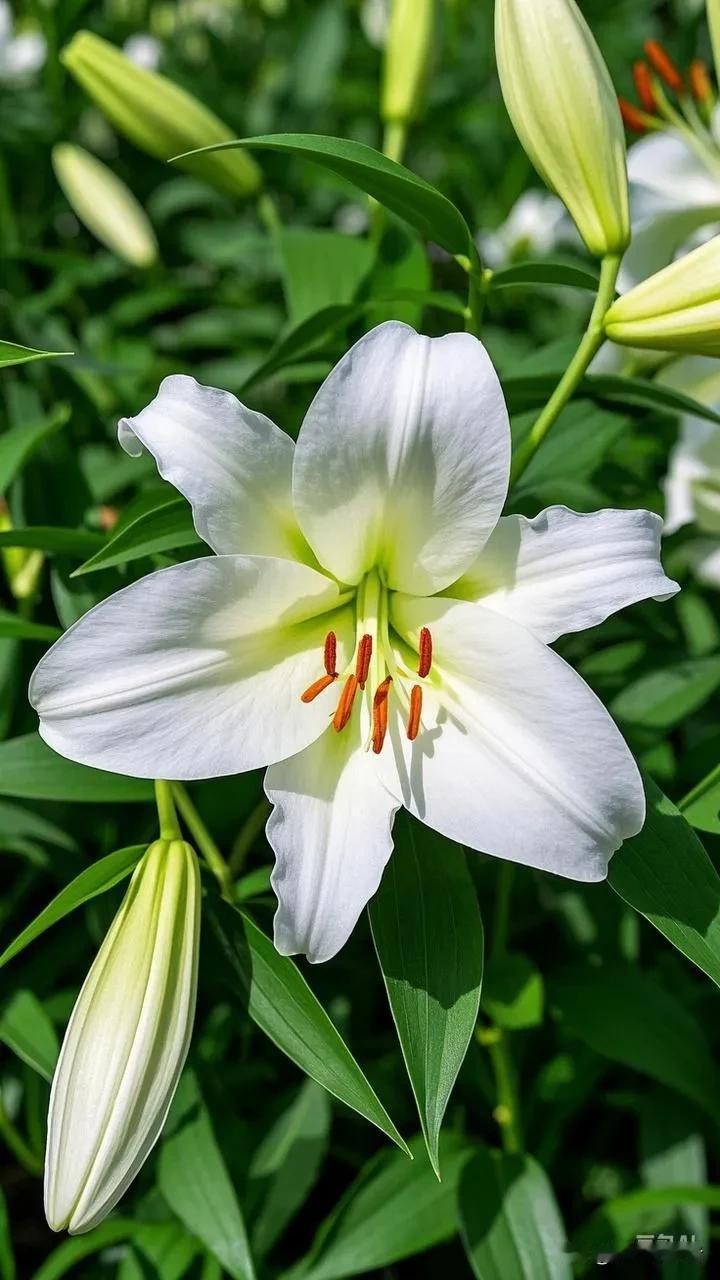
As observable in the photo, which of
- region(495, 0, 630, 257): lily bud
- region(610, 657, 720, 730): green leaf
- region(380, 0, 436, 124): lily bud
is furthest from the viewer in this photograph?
region(380, 0, 436, 124): lily bud

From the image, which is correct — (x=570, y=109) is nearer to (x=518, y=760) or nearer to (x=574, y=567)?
(x=574, y=567)

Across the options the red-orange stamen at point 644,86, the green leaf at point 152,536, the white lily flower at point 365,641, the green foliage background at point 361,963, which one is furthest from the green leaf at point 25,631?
the red-orange stamen at point 644,86

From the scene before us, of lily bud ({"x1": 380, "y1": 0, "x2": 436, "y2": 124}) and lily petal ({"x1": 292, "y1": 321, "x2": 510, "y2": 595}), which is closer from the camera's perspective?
lily petal ({"x1": 292, "y1": 321, "x2": 510, "y2": 595})

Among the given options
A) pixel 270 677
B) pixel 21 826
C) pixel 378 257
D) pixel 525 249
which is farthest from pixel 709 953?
pixel 525 249

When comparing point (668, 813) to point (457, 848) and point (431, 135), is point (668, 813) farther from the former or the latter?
point (431, 135)

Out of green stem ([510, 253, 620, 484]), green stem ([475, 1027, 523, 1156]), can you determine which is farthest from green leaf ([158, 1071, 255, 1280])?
green stem ([510, 253, 620, 484])

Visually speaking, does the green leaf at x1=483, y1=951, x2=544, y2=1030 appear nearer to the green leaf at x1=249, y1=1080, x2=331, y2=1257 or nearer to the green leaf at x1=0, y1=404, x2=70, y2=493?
the green leaf at x1=249, y1=1080, x2=331, y2=1257
